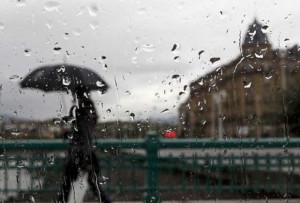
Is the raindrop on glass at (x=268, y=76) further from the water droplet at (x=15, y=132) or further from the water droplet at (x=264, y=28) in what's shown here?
the water droplet at (x=15, y=132)

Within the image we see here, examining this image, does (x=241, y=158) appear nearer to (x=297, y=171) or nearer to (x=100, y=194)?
(x=297, y=171)

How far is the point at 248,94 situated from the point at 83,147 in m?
1.08

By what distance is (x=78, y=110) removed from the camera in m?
3.78

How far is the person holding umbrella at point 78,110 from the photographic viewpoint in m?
3.77

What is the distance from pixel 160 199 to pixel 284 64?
50.4 inches

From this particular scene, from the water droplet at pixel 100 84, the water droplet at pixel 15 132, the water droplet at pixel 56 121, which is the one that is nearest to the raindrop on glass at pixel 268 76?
the water droplet at pixel 100 84

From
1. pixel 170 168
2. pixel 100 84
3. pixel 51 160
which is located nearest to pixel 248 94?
pixel 170 168

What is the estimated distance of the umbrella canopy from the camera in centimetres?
379

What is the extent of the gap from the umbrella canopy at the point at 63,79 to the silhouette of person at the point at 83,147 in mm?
78

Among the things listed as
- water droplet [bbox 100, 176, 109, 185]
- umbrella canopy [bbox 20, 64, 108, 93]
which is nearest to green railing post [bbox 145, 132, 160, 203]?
water droplet [bbox 100, 176, 109, 185]

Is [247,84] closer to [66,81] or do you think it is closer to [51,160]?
[66,81]

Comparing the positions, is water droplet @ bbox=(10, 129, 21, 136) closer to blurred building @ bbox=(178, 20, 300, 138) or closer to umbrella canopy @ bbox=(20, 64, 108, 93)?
umbrella canopy @ bbox=(20, 64, 108, 93)

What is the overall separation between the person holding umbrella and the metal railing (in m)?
0.10

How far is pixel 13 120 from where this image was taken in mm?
3867
